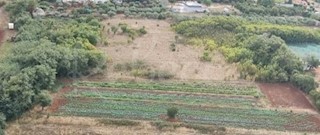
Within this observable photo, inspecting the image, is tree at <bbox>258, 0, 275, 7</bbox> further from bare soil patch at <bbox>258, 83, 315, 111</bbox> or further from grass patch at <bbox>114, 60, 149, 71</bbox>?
grass patch at <bbox>114, 60, 149, 71</bbox>

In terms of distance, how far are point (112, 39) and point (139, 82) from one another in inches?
309

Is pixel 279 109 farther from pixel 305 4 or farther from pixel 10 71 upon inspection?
pixel 305 4

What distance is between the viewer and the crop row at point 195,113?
1166 inches

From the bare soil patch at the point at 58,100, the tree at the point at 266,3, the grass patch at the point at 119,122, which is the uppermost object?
the tree at the point at 266,3

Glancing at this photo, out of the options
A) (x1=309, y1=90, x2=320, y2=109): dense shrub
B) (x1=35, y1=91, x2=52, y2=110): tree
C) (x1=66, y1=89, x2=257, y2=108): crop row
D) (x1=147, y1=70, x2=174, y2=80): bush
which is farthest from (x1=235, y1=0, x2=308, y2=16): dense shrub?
(x1=35, y1=91, x2=52, y2=110): tree

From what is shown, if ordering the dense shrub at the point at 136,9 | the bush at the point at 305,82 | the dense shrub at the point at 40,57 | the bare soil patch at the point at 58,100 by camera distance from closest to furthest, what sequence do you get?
the dense shrub at the point at 40,57
the bare soil patch at the point at 58,100
the bush at the point at 305,82
the dense shrub at the point at 136,9

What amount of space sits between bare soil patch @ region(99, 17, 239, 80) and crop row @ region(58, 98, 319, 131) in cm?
393

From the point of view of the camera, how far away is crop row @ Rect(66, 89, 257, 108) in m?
31.7

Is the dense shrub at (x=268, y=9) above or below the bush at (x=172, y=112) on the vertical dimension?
above

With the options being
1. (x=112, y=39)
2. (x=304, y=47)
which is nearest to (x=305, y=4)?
(x=304, y=47)

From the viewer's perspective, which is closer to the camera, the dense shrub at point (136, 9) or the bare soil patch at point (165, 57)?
the bare soil patch at point (165, 57)

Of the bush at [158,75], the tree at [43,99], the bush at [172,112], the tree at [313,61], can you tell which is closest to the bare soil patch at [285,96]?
the tree at [313,61]

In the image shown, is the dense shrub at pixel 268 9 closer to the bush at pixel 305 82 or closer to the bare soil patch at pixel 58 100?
the bush at pixel 305 82

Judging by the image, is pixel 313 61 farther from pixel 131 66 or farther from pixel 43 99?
pixel 43 99
